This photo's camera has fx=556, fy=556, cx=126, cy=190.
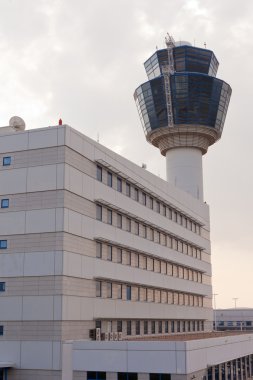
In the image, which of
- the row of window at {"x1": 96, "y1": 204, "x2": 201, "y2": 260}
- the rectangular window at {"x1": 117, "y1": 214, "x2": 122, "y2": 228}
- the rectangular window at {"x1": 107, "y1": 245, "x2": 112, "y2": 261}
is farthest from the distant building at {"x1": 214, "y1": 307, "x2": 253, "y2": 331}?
the rectangular window at {"x1": 107, "y1": 245, "x2": 112, "y2": 261}

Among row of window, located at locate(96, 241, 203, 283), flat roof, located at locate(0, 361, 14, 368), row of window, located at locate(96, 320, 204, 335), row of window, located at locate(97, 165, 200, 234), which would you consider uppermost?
row of window, located at locate(97, 165, 200, 234)

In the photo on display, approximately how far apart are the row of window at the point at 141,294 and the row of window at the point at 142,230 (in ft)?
17.8

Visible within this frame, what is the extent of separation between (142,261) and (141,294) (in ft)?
11.1

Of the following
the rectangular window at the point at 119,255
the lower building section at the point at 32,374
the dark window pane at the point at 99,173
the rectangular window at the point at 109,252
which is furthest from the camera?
the rectangular window at the point at 119,255

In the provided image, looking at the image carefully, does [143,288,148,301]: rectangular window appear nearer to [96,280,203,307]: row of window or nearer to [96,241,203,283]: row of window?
[96,280,203,307]: row of window

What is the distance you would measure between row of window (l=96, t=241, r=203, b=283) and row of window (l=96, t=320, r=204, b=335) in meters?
5.54

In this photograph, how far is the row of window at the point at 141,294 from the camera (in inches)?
1922

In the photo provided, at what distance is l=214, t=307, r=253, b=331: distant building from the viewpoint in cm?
14888

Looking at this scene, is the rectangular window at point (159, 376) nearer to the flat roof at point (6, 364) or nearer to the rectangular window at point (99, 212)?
the flat roof at point (6, 364)

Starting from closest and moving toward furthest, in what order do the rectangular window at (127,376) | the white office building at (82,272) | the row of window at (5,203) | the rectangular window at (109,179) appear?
the rectangular window at (127,376) < the white office building at (82,272) < the row of window at (5,203) < the rectangular window at (109,179)

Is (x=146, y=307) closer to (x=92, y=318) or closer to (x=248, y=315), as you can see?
(x=92, y=318)

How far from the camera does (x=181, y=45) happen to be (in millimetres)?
90625

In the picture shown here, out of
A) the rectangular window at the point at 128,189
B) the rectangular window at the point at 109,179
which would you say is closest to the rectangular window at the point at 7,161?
the rectangular window at the point at 109,179

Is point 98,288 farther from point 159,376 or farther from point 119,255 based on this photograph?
point 159,376
